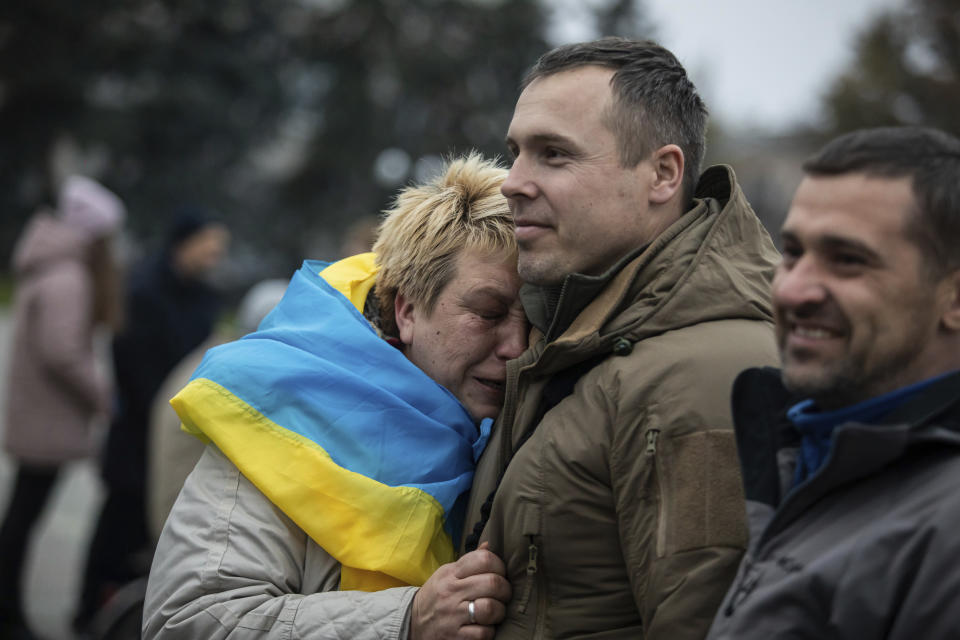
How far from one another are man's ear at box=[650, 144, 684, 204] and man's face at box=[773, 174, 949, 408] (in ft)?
2.21

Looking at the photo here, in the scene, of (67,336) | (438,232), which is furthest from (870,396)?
(67,336)

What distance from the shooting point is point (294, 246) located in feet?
86.8

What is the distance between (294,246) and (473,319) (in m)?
24.1

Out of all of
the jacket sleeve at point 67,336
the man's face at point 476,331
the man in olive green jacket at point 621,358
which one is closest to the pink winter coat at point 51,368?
the jacket sleeve at point 67,336

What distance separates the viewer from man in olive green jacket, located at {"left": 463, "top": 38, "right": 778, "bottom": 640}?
2105 millimetres

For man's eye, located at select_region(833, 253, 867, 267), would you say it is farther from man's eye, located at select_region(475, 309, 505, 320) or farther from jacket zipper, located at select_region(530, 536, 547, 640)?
→ man's eye, located at select_region(475, 309, 505, 320)

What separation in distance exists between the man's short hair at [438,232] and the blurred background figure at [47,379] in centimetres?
374

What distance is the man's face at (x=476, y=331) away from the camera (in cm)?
289

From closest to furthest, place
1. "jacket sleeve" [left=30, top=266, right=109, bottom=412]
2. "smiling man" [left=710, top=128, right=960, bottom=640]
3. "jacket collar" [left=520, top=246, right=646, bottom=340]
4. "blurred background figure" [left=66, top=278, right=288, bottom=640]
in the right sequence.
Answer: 1. "smiling man" [left=710, top=128, right=960, bottom=640]
2. "jacket collar" [left=520, top=246, right=646, bottom=340]
3. "blurred background figure" [left=66, top=278, right=288, bottom=640]
4. "jacket sleeve" [left=30, top=266, right=109, bottom=412]

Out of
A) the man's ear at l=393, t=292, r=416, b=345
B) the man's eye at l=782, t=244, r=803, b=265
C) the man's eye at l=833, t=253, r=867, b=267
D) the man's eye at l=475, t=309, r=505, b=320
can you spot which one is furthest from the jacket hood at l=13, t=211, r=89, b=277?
the man's eye at l=833, t=253, r=867, b=267

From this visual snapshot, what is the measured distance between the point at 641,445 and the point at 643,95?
0.83m

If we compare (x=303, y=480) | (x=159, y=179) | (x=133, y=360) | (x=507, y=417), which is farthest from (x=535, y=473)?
(x=159, y=179)

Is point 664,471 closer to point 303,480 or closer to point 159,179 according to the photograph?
point 303,480

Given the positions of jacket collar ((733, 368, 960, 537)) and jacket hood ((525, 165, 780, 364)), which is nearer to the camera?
jacket collar ((733, 368, 960, 537))
